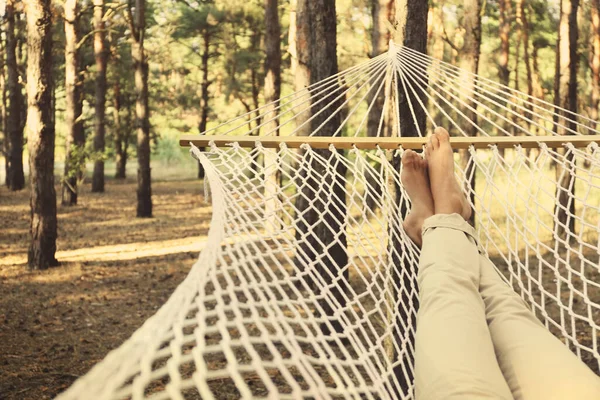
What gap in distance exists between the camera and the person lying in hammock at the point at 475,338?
1.06 m

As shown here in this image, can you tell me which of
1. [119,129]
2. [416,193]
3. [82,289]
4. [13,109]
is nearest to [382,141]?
[416,193]

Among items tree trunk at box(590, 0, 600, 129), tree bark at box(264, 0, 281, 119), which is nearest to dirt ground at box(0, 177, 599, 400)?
tree bark at box(264, 0, 281, 119)

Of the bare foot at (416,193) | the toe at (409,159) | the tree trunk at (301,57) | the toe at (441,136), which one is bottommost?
the bare foot at (416,193)

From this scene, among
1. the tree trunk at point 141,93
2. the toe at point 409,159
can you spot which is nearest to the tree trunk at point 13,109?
the tree trunk at point 141,93

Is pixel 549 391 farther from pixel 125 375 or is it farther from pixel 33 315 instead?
pixel 33 315

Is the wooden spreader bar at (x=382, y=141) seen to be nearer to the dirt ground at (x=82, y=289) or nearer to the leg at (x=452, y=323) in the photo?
the leg at (x=452, y=323)

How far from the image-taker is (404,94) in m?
2.18

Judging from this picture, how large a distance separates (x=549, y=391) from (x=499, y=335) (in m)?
0.15

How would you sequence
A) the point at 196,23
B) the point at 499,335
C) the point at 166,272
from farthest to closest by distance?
1. the point at 196,23
2. the point at 166,272
3. the point at 499,335

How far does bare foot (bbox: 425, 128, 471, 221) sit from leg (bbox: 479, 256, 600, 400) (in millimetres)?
318

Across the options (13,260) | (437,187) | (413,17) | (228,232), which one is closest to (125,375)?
(228,232)

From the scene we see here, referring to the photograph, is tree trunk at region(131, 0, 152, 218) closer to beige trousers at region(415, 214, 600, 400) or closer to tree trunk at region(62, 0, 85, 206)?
tree trunk at region(62, 0, 85, 206)

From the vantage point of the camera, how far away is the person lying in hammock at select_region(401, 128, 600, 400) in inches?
41.9

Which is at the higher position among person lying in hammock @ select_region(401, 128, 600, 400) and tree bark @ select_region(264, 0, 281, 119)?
tree bark @ select_region(264, 0, 281, 119)
